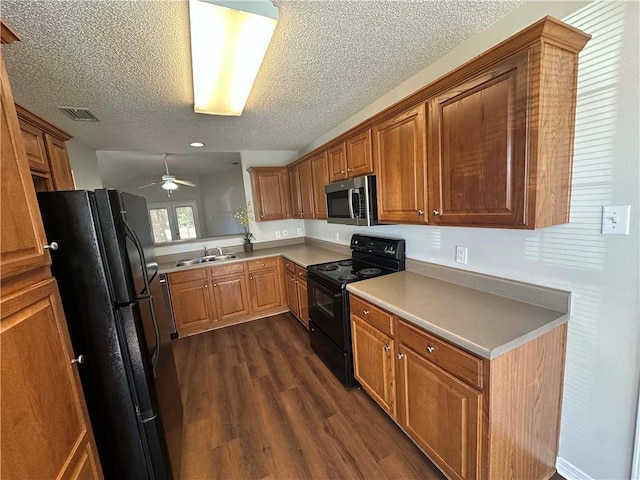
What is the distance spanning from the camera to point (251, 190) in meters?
3.96

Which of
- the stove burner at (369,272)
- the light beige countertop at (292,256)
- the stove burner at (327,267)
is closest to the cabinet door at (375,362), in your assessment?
the stove burner at (369,272)

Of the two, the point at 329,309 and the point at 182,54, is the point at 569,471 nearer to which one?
the point at 329,309

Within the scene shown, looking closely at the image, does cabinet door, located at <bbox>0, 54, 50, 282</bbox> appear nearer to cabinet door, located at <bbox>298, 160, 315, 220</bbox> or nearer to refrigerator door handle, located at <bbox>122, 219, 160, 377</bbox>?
refrigerator door handle, located at <bbox>122, 219, 160, 377</bbox>

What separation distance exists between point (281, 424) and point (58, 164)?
7.81ft

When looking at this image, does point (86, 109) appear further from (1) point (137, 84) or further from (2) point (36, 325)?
(2) point (36, 325)

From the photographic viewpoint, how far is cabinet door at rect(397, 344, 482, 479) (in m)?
1.18

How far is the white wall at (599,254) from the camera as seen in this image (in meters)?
1.06

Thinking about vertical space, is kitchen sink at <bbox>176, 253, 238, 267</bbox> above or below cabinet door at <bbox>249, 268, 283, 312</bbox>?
above

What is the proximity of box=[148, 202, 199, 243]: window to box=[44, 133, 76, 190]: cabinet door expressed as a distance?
5059 mm

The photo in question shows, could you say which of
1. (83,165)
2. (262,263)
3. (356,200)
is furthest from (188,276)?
(356,200)

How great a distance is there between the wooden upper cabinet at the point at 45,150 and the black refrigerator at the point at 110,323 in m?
0.75

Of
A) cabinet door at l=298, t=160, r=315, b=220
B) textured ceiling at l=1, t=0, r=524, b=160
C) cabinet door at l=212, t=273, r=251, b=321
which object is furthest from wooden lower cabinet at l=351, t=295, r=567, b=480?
cabinet door at l=212, t=273, r=251, b=321

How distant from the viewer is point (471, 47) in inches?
60.7

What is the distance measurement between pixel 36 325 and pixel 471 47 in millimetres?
2383
